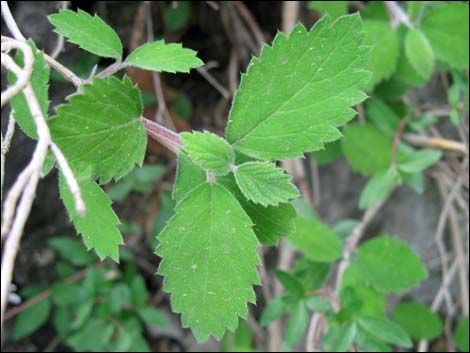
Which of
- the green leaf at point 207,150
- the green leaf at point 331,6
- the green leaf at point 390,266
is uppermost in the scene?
the green leaf at point 331,6

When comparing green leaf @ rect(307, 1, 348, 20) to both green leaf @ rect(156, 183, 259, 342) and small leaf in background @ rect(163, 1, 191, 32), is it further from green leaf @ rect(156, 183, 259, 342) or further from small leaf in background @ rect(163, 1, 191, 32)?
green leaf @ rect(156, 183, 259, 342)

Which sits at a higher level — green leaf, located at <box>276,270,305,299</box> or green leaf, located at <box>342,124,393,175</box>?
green leaf, located at <box>342,124,393,175</box>

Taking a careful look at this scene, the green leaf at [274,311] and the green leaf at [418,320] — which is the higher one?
the green leaf at [274,311]

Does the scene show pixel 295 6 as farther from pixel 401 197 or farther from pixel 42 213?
pixel 42 213

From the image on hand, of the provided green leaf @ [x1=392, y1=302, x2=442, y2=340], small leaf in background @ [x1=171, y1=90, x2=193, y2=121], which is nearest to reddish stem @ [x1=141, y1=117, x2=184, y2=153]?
green leaf @ [x1=392, y1=302, x2=442, y2=340]

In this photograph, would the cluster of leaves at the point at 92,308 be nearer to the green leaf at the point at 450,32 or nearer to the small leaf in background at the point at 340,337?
the small leaf in background at the point at 340,337

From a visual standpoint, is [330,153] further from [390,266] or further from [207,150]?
[207,150]

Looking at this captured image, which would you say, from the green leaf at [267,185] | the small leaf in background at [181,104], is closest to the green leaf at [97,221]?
the green leaf at [267,185]

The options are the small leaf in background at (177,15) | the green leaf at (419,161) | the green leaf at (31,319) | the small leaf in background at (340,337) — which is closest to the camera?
the small leaf in background at (340,337)
